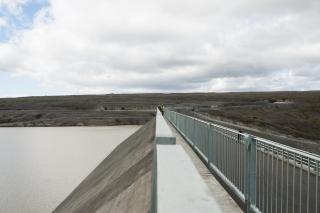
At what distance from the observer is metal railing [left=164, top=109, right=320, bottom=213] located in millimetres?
3971

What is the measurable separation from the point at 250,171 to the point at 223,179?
245 cm

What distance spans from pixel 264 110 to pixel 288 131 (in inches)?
791

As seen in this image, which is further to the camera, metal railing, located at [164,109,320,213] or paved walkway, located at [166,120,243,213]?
paved walkway, located at [166,120,243,213]

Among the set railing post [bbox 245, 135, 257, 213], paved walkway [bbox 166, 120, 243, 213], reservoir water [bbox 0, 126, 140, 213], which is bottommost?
reservoir water [bbox 0, 126, 140, 213]

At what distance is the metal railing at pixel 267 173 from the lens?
156 inches

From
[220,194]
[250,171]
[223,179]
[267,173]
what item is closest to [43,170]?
[223,179]

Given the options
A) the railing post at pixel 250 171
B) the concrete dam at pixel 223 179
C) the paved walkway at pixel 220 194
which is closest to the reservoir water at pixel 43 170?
the concrete dam at pixel 223 179

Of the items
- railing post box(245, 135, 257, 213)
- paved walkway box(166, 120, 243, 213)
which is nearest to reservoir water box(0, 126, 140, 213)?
paved walkway box(166, 120, 243, 213)

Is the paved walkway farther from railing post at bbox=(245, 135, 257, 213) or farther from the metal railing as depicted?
railing post at bbox=(245, 135, 257, 213)

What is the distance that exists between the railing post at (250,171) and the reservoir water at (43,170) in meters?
14.3

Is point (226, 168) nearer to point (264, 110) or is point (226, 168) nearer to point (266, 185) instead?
point (266, 185)

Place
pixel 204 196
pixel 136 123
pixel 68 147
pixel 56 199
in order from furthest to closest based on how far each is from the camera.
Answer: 1. pixel 136 123
2. pixel 68 147
3. pixel 56 199
4. pixel 204 196

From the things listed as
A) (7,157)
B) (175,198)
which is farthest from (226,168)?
(7,157)

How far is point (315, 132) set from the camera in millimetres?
46031
